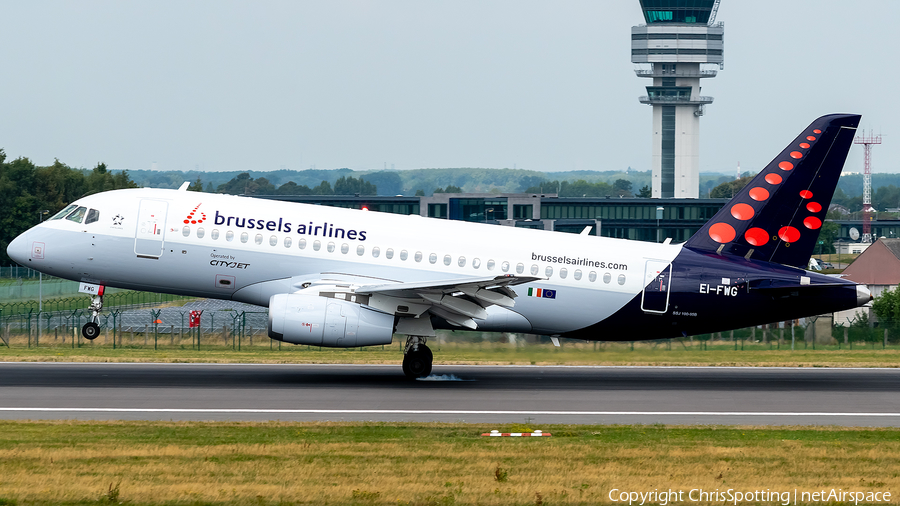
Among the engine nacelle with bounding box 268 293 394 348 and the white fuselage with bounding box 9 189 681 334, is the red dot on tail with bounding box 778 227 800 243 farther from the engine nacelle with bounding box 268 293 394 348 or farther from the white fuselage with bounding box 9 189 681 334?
the engine nacelle with bounding box 268 293 394 348

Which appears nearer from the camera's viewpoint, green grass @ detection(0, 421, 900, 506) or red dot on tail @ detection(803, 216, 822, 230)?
green grass @ detection(0, 421, 900, 506)

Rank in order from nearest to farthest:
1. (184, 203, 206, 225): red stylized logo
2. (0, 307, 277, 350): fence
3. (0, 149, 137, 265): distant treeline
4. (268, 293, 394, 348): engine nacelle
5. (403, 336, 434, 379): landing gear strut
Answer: (268, 293, 394, 348): engine nacelle, (184, 203, 206, 225): red stylized logo, (403, 336, 434, 379): landing gear strut, (0, 307, 277, 350): fence, (0, 149, 137, 265): distant treeline

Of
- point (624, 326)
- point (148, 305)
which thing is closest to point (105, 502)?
point (624, 326)

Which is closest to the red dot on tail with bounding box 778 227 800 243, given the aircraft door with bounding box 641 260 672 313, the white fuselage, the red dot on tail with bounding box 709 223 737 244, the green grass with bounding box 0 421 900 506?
the red dot on tail with bounding box 709 223 737 244

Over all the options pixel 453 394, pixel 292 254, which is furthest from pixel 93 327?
pixel 453 394

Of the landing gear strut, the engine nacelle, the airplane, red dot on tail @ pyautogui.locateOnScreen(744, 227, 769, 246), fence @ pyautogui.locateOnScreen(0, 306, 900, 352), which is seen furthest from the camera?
fence @ pyautogui.locateOnScreen(0, 306, 900, 352)

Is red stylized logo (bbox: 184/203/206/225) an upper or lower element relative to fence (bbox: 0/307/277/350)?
upper

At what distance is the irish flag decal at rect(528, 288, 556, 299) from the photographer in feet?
86.0

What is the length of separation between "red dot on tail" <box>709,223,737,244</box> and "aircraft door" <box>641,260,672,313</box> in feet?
7.20

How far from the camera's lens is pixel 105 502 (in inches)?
499

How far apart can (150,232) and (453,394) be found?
918 centimetres

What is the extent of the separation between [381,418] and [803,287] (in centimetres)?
1301

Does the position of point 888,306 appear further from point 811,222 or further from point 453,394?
point 453,394

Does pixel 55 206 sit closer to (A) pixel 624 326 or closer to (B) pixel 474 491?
(A) pixel 624 326
